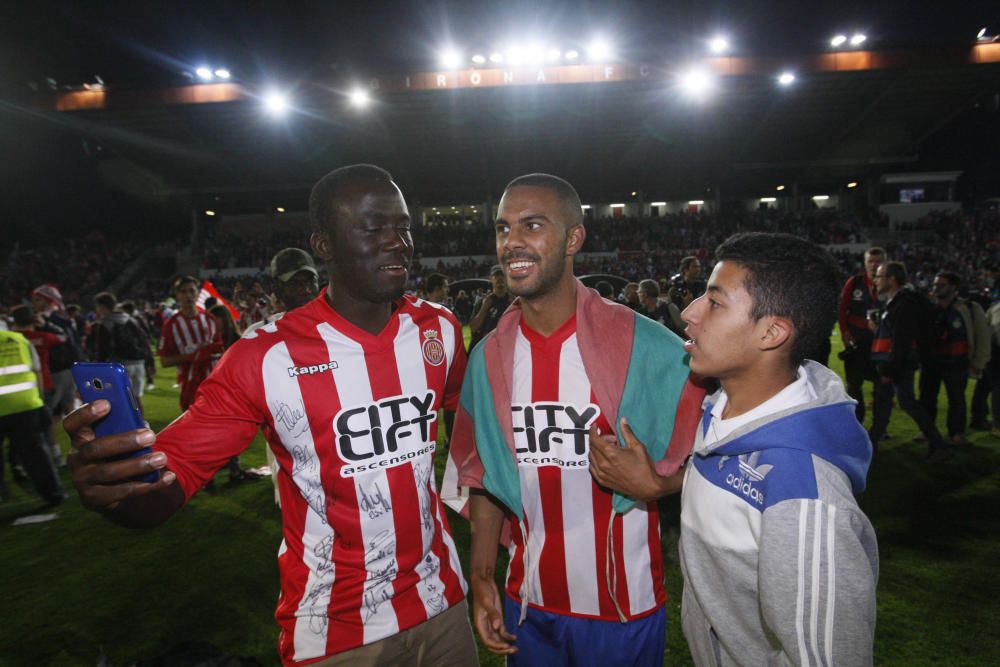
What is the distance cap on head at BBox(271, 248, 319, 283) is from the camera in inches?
167

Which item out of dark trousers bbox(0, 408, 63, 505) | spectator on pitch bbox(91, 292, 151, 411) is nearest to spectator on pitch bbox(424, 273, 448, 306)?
spectator on pitch bbox(91, 292, 151, 411)

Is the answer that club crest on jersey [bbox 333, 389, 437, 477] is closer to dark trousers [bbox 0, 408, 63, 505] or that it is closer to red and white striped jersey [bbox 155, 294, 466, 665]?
red and white striped jersey [bbox 155, 294, 466, 665]

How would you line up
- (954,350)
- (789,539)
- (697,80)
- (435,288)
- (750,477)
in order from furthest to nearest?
(697,80) → (435,288) → (954,350) → (750,477) → (789,539)

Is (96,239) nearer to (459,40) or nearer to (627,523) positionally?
(459,40)

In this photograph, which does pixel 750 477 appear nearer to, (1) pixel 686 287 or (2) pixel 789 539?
(2) pixel 789 539

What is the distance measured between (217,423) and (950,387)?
7.82m

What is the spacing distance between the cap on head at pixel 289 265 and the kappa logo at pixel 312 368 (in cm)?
242

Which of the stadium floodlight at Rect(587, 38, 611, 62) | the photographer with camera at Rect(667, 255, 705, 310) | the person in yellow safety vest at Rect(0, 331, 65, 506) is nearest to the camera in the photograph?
the person in yellow safety vest at Rect(0, 331, 65, 506)

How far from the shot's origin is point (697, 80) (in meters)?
23.1

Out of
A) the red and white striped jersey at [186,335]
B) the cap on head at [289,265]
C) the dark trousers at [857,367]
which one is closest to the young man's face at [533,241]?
the cap on head at [289,265]

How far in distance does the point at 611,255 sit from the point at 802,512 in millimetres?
31760

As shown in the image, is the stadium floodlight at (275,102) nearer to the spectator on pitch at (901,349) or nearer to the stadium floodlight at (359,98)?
the stadium floodlight at (359,98)

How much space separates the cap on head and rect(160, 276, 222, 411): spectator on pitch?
2355mm

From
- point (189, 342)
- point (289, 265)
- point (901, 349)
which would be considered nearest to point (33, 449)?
point (189, 342)
